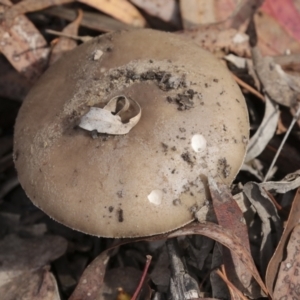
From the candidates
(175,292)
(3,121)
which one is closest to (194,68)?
(175,292)

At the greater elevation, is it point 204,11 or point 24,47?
point 204,11

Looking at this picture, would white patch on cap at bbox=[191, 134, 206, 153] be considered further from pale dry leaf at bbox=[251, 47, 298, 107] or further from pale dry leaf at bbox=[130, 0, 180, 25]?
pale dry leaf at bbox=[130, 0, 180, 25]

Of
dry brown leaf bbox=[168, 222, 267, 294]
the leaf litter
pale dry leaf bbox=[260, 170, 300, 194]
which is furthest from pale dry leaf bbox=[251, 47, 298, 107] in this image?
dry brown leaf bbox=[168, 222, 267, 294]

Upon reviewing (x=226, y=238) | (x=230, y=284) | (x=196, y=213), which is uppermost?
(x=196, y=213)

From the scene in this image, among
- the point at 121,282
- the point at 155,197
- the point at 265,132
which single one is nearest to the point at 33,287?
the point at 121,282

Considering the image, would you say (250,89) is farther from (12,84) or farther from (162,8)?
(12,84)

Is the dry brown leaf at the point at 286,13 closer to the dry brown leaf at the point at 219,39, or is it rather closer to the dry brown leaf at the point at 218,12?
the dry brown leaf at the point at 218,12

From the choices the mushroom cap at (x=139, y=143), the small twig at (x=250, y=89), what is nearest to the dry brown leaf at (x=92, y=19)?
the mushroom cap at (x=139, y=143)

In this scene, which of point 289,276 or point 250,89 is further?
point 250,89
